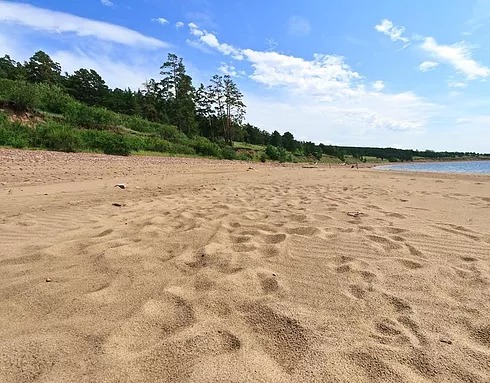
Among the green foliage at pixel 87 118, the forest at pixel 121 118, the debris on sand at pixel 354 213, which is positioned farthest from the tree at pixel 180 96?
the debris on sand at pixel 354 213

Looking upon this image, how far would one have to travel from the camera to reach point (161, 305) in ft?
6.37

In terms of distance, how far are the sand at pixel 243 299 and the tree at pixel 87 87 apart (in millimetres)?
58113

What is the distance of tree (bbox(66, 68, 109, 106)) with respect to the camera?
55.1 m

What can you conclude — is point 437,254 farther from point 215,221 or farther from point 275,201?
point 275,201

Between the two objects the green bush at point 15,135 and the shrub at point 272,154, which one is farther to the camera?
the shrub at point 272,154

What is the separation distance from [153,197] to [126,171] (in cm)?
527

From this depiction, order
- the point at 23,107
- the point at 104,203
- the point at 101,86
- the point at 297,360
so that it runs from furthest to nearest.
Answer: the point at 101,86 → the point at 23,107 → the point at 104,203 → the point at 297,360

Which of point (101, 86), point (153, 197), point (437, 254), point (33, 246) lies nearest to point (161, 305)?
point (33, 246)

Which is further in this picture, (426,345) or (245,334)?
(245,334)

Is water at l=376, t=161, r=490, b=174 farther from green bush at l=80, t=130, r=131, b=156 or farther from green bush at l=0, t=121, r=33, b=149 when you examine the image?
green bush at l=0, t=121, r=33, b=149

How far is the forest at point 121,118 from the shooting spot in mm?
17297

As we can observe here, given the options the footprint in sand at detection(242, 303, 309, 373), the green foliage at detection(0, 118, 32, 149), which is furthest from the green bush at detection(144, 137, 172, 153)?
the footprint in sand at detection(242, 303, 309, 373)

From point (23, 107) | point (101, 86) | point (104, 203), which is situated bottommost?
point (104, 203)

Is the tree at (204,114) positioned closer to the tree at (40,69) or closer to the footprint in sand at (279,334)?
the tree at (40,69)
